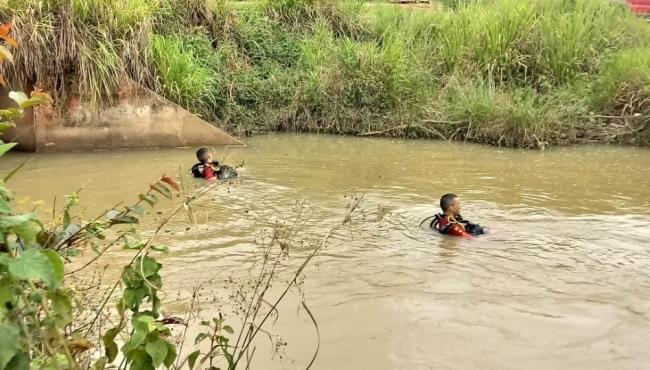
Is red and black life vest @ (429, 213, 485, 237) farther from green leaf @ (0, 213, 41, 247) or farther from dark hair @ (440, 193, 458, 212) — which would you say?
green leaf @ (0, 213, 41, 247)

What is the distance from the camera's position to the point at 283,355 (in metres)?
3.96

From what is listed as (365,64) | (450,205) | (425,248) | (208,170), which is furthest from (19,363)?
(365,64)

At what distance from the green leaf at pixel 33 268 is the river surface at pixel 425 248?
112 cm

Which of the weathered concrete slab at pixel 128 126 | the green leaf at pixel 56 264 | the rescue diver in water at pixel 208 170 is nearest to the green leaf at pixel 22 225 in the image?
the green leaf at pixel 56 264

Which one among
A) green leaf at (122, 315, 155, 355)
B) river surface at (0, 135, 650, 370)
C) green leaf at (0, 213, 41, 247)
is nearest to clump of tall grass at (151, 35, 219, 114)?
river surface at (0, 135, 650, 370)

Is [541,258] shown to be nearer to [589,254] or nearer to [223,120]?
[589,254]

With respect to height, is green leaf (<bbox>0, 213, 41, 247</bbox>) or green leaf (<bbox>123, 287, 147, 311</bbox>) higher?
green leaf (<bbox>0, 213, 41, 247</bbox>)

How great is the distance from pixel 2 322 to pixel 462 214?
608 cm

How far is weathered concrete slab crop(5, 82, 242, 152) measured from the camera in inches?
399

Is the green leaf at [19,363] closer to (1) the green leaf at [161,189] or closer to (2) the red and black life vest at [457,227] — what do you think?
(1) the green leaf at [161,189]

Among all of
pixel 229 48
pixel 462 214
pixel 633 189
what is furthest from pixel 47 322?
pixel 229 48

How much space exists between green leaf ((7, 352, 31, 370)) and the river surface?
1.11 meters

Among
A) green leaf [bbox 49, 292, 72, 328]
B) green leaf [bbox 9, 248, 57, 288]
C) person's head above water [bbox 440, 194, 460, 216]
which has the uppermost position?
green leaf [bbox 9, 248, 57, 288]

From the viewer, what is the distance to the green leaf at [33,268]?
4.78 ft
